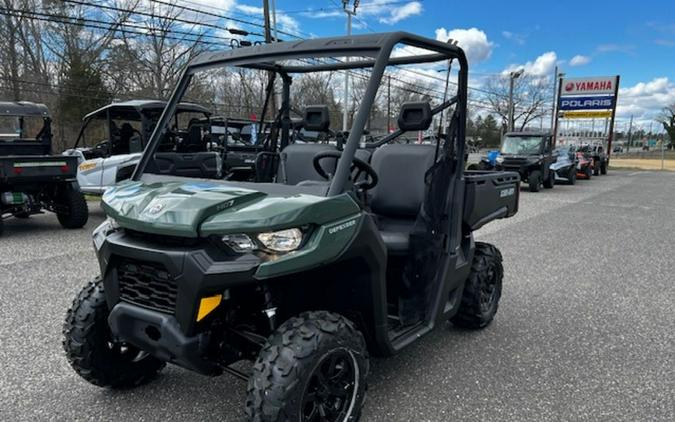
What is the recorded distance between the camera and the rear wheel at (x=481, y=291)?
3.77m

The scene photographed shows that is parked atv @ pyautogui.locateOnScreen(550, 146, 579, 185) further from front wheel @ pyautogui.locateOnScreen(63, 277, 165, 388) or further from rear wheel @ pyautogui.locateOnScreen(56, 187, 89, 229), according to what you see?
front wheel @ pyautogui.locateOnScreen(63, 277, 165, 388)

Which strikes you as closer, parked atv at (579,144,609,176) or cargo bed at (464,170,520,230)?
cargo bed at (464,170,520,230)

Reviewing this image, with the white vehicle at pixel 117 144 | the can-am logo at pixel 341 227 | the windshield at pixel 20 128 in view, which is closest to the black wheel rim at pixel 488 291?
the can-am logo at pixel 341 227

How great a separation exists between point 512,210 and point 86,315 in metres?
3.38

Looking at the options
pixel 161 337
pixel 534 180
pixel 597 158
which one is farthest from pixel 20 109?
pixel 597 158

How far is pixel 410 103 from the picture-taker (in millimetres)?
2799

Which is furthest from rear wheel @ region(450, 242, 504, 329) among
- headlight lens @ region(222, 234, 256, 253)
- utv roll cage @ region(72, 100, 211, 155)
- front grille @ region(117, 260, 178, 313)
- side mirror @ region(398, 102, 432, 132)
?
utv roll cage @ region(72, 100, 211, 155)

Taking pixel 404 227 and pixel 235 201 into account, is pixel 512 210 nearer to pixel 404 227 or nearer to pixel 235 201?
pixel 404 227

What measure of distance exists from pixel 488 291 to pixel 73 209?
270 inches

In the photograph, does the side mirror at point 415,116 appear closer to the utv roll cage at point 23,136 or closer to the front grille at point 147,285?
the front grille at point 147,285

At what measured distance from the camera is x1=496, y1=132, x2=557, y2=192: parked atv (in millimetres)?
15891

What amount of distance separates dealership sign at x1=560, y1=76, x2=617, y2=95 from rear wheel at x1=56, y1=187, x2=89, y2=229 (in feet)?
98.4

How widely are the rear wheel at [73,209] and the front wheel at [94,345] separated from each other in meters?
6.03

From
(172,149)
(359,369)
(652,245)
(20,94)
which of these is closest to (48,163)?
(172,149)
